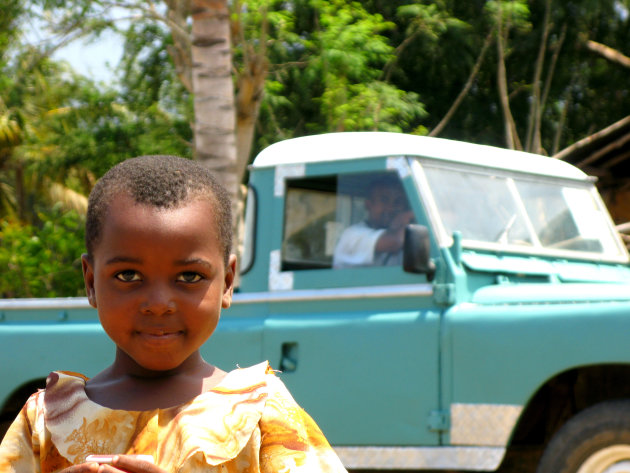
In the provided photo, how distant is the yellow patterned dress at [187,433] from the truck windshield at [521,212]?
10.4 feet

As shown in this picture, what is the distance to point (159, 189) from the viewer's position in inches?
65.7

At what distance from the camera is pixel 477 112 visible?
14.2 m

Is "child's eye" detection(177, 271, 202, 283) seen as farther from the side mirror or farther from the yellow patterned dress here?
the side mirror

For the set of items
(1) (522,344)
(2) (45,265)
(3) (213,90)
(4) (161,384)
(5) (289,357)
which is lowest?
(2) (45,265)

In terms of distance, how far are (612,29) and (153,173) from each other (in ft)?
45.4

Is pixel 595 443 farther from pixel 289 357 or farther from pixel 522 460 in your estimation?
pixel 289 357

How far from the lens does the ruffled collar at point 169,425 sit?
5.19 feet

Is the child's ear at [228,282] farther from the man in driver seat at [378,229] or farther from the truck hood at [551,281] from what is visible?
the man in driver seat at [378,229]

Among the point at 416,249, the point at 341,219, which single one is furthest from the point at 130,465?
the point at 341,219

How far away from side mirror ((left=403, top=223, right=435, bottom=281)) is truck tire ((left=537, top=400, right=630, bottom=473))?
3.08 feet

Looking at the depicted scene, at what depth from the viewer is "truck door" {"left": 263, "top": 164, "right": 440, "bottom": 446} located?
4.52 m

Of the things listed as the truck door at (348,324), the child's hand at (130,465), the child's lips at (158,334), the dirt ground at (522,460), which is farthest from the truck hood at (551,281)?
the child's hand at (130,465)

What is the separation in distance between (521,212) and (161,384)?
3.66 m

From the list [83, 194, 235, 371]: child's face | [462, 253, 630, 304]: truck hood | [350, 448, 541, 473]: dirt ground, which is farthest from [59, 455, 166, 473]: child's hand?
[350, 448, 541, 473]: dirt ground
